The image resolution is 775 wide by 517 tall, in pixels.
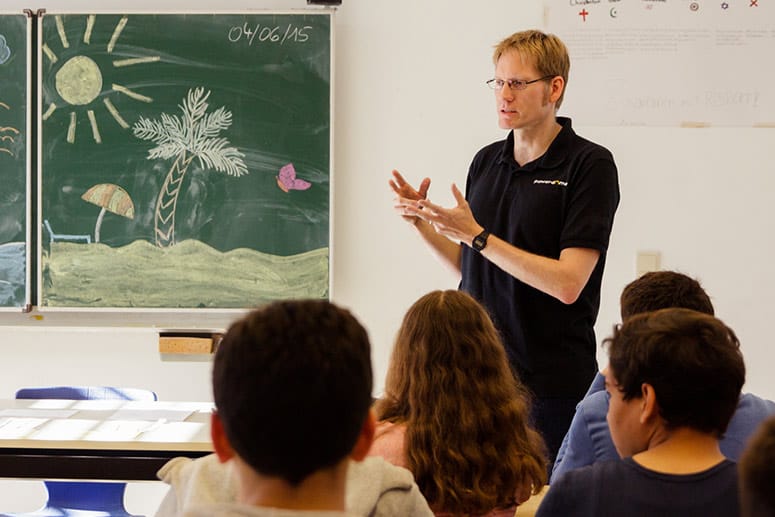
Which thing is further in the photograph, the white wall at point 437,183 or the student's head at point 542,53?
the white wall at point 437,183

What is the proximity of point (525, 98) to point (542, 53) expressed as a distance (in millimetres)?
135

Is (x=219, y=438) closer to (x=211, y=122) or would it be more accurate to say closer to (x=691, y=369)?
(x=691, y=369)

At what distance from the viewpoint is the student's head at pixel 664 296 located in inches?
83.5

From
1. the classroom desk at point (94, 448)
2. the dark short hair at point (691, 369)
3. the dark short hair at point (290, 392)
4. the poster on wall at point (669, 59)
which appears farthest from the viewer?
the poster on wall at point (669, 59)

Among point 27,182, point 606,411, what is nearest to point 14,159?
point 27,182

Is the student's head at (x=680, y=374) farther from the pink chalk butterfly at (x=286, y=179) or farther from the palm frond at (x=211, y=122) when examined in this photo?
the palm frond at (x=211, y=122)

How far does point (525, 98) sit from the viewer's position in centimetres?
259

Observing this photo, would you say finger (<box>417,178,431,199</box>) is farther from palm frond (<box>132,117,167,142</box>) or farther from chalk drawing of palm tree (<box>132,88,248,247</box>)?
palm frond (<box>132,117,167,142</box>)

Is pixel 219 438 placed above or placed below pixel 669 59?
below

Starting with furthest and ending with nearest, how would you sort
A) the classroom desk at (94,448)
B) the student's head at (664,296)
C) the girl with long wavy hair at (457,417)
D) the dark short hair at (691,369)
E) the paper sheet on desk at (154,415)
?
the paper sheet on desk at (154,415)
the classroom desk at (94,448)
the student's head at (664,296)
the girl with long wavy hair at (457,417)
the dark short hair at (691,369)

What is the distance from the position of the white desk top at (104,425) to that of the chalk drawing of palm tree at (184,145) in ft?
3.47

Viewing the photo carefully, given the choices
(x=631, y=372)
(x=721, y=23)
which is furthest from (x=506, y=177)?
(x=721, y=23)

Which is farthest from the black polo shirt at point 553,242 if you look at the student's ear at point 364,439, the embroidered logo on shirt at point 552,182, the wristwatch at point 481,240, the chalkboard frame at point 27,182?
the chalkboard frame at point 27,182

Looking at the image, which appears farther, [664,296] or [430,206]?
[430,206]
